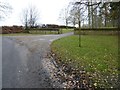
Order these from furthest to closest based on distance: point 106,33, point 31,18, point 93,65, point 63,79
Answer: point 31,18 < point 106,33 < point 93,65 < point 63,79

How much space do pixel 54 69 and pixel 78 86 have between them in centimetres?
304

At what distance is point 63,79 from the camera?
844 centimetres

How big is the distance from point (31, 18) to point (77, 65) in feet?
186

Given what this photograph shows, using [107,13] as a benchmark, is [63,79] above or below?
below

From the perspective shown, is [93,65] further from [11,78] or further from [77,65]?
[11,78]

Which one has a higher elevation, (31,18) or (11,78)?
(31,18)

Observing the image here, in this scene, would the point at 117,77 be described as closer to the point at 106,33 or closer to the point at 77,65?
the point at 77,65

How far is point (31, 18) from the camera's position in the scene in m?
66.4

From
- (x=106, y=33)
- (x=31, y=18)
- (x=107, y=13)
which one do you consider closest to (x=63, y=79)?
(x=107, y=13)

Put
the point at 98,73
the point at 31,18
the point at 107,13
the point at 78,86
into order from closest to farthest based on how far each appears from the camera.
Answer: the point at 78,86
the point at 98,73
the point at 107,13
the point at 31,18

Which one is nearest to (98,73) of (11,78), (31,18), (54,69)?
(54,69)

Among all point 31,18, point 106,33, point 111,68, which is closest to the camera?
point 111,68

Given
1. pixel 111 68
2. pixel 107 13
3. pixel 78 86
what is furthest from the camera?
pixel 107 13

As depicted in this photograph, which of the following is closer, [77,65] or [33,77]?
[33,77]
